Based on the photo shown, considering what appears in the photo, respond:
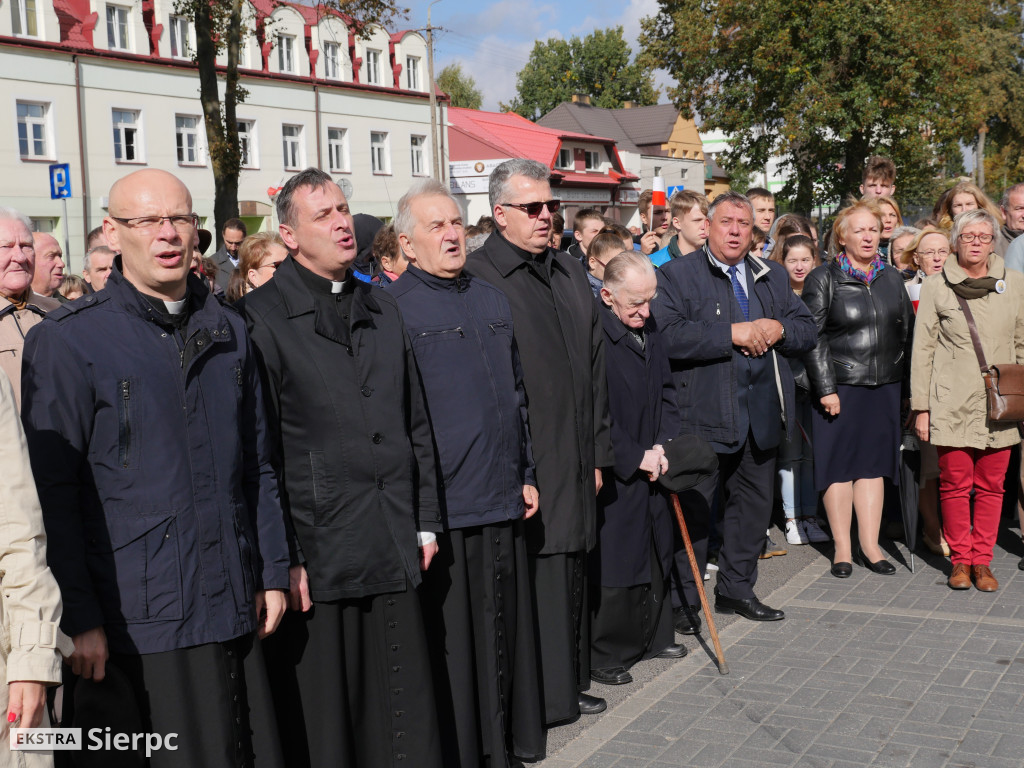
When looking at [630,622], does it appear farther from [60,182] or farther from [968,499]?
[60,182]

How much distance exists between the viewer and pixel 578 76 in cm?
8138

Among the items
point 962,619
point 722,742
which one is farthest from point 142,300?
point 962,619

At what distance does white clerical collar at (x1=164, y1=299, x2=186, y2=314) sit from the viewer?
3.25 metres

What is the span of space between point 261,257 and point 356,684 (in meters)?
3.06

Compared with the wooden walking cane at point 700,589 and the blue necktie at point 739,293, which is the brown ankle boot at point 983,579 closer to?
the wooden walking cane at point 700,589

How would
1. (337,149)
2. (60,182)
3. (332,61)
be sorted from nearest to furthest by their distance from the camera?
(60,182), (332,61), (337,149)

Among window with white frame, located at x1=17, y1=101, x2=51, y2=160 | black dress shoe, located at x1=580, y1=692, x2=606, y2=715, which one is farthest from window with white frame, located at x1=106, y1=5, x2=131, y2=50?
black dress shoe, located at x1=580, y1=692, x2=606, y2=715

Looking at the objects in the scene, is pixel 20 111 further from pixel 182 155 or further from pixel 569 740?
pixel 569 740

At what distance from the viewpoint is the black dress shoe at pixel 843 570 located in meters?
7.25

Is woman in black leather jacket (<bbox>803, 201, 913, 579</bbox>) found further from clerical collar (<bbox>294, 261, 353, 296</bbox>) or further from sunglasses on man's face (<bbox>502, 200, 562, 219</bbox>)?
clerical collar (<bbox>294, 261, 353, 296</bbox>)

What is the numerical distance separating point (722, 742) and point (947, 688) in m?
1.29

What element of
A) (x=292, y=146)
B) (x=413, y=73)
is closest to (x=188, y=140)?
(x=292, y=146)

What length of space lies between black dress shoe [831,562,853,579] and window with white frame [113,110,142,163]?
27862mm

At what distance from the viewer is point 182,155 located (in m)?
33.2
